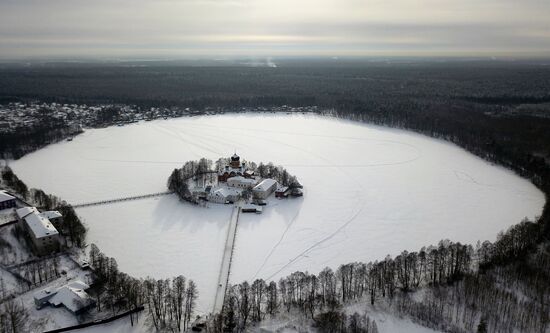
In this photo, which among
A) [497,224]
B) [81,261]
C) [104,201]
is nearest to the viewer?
[81,261]

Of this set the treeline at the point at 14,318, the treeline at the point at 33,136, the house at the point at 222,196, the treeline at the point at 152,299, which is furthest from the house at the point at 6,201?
the treeline at the point at 33,136

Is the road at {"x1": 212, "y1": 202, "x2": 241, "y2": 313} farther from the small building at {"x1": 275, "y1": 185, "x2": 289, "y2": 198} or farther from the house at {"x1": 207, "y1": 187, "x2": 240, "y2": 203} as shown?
the small building at {"x1": 275, "y1": 185, "x2": 289, "y2": 198}

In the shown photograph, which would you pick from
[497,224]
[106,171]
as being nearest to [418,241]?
[497,224]

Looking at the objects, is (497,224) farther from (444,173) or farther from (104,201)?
(104,201)

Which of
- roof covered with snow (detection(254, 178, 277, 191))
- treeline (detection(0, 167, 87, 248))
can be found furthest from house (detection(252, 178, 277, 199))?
treeline (detection(0, 167, 87, 248))

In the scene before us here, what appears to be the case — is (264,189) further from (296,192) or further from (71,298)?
(71,298)

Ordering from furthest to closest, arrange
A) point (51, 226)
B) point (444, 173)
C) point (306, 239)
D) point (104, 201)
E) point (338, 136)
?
point (338, 136), point (444, 173), point (104, 201), point (306, 239), point (51, 226)

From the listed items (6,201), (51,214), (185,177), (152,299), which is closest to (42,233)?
(51,214)
